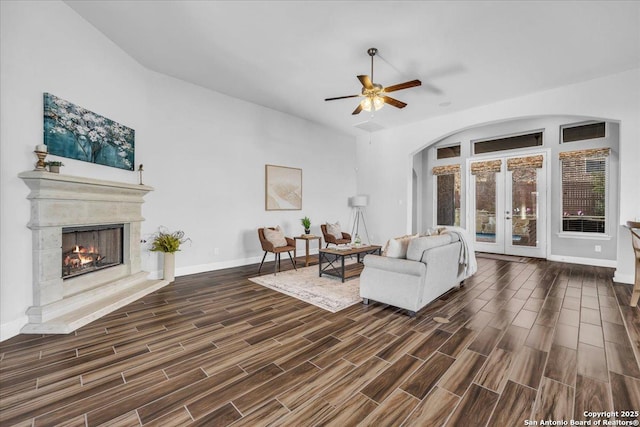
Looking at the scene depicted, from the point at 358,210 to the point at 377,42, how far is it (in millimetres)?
4824

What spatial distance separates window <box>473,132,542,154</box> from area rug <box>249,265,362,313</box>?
5232 millimetres

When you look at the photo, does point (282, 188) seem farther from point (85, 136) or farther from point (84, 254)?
point (84, 254)

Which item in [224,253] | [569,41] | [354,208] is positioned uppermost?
[569,41]

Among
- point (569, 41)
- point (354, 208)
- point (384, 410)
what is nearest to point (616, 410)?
point (384, 410)

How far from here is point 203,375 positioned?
76.5 inches

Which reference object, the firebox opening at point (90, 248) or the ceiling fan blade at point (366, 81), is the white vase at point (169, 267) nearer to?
the firebox opening at point (90, 248)

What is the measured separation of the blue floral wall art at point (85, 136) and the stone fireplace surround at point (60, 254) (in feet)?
1.25

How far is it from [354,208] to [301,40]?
4.99 metres

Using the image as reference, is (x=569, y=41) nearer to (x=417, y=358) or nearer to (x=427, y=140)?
(x=427, y=140)

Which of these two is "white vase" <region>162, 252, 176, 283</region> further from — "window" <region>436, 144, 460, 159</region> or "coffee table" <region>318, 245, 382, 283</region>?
"window" <region>436, 144, 460, 159</region>

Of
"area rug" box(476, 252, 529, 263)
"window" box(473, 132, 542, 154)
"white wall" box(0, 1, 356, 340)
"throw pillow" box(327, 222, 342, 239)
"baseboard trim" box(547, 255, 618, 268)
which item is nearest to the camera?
"white wall" box(0, 1, 356, 340)

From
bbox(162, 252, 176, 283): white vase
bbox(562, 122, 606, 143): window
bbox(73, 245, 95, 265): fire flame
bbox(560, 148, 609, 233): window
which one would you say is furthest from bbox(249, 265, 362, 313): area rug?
bbox(562, 122, 606, 143): window

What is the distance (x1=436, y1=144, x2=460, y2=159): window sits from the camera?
7.59 m

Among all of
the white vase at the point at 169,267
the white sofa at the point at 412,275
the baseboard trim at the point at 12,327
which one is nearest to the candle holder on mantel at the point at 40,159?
the baseboard trim at the point at 12,327
